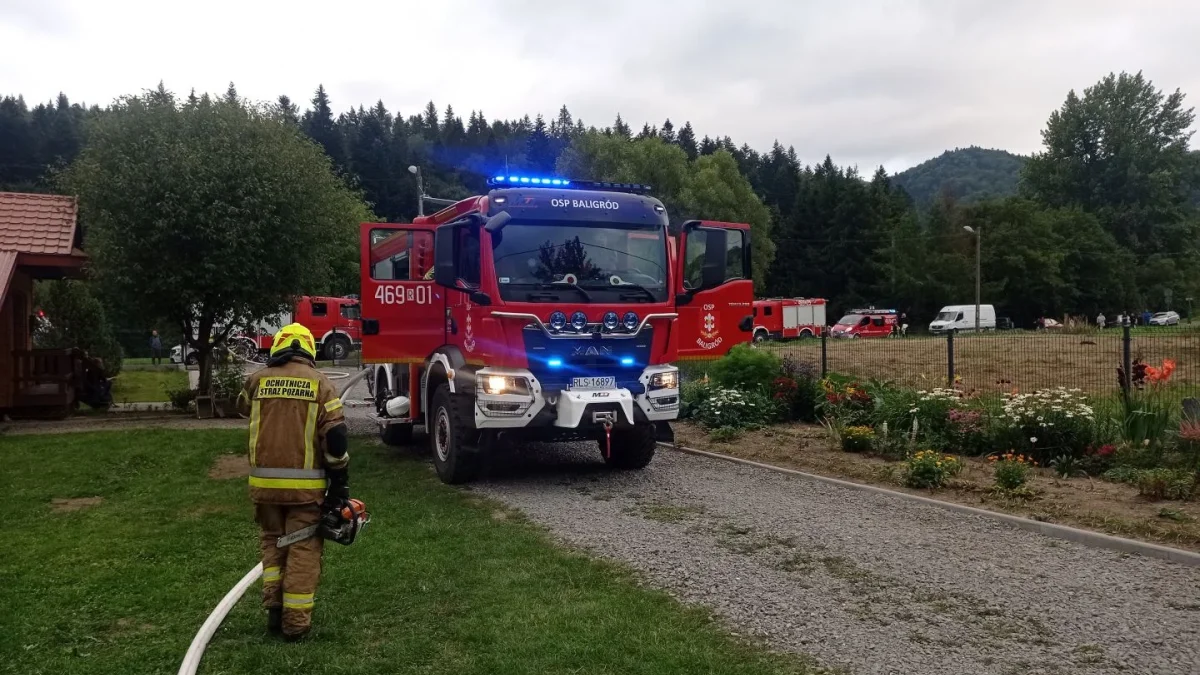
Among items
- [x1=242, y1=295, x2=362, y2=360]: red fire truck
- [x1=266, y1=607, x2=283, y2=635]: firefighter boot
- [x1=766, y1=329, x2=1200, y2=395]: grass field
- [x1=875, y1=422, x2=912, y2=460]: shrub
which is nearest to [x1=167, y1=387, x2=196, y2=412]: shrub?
[x1=766, y1=329, x2=1200, y2=395]: grass field

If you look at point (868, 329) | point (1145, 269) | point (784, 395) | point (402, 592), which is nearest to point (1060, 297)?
point (1145, 269)

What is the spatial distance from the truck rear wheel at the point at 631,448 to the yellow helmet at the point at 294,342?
17.3ft

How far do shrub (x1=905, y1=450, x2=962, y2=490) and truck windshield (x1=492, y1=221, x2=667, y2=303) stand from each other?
10.1 ft

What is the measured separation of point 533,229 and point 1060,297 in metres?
64.6

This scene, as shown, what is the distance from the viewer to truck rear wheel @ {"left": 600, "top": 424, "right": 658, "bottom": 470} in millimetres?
10062

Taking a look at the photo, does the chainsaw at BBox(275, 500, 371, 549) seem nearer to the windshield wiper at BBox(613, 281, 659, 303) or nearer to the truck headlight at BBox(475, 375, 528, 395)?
the truck headlight at BBox(475, 375, 528, 395)

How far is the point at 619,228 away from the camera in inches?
368

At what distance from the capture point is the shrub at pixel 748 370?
14.0m

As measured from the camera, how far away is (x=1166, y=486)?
7.64m

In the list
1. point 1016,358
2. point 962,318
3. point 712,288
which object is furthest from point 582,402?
point 962,318

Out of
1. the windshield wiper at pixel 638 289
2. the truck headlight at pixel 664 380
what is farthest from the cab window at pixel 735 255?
the truck headlight at pixel 664 380

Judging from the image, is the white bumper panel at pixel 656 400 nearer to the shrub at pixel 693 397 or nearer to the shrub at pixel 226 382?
the shrub at pixel 693 397

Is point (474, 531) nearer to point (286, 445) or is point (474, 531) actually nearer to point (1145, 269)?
point (286, 445)

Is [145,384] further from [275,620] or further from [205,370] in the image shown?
[275,620]
